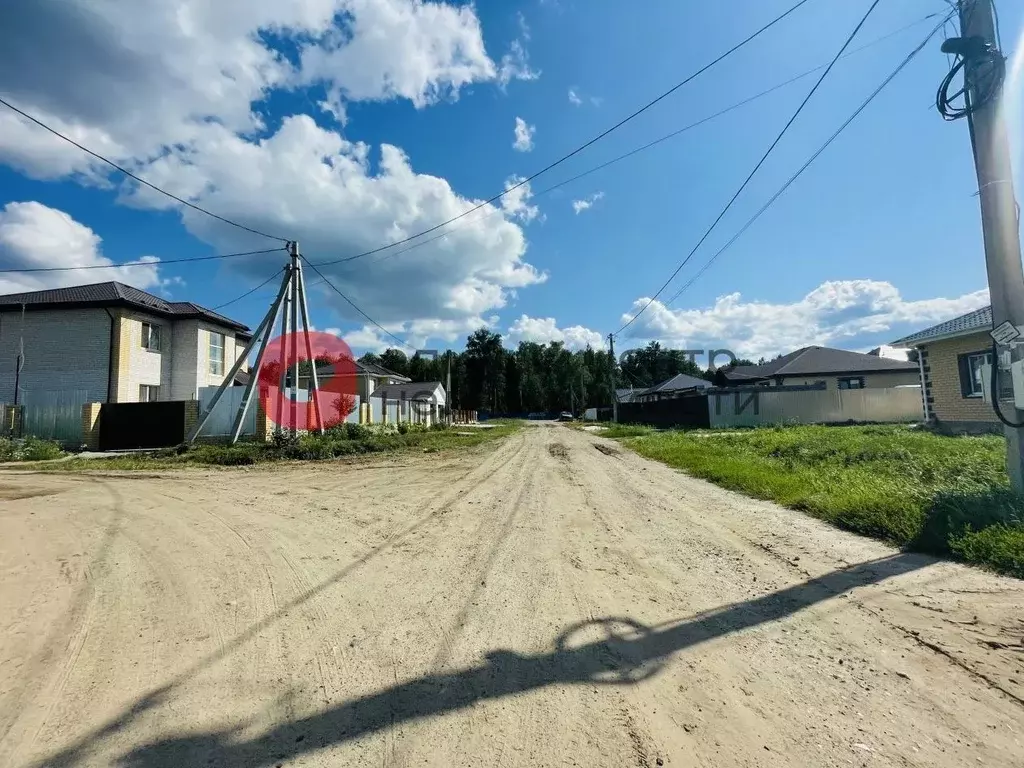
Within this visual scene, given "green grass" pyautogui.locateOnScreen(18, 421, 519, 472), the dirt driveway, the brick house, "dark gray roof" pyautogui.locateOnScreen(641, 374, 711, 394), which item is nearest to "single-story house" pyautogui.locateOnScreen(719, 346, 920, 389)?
"dark gray roof" pyautogui.locateOnScreen(641, 374, 711, 394)

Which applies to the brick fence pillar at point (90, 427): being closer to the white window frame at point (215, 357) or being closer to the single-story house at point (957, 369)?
the white window frame at point (215, 357)

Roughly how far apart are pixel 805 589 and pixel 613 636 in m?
1.77

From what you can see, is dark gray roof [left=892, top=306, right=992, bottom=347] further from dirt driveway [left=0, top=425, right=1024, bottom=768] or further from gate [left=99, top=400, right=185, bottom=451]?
gate [left=99, top=400, right=185, bottom=451]

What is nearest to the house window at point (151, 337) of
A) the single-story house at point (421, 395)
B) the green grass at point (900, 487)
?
the single-story house at point (421, 395)

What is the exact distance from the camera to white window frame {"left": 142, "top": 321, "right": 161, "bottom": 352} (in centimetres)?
2191

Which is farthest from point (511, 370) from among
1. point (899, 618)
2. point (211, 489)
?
point (899, 618)

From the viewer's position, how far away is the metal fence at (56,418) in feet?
61.1

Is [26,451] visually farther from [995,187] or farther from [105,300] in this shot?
[995,187]

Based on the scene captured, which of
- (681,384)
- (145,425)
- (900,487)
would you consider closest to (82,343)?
(145,425)

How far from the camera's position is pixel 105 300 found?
66.1 ft

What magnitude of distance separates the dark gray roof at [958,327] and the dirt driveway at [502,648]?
494 inches

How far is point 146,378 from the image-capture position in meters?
21.8

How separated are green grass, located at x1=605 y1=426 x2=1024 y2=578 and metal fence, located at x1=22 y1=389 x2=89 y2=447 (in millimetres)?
20559

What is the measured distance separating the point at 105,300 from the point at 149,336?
2.41m
